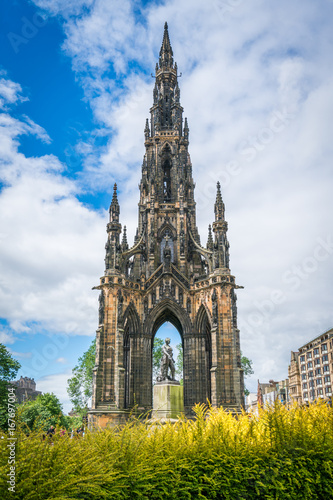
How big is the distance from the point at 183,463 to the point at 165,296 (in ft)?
75.5

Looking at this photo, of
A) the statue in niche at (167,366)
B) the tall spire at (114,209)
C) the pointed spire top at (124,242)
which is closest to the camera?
the statue in niche at (167,366)

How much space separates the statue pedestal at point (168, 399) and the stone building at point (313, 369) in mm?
45782

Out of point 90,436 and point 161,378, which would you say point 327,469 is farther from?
point 161,378

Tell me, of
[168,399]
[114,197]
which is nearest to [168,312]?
[114,197]

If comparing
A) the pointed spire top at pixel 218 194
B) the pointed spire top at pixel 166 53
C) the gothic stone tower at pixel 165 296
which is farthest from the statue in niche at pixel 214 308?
the pointed spire top at pixel 166 53

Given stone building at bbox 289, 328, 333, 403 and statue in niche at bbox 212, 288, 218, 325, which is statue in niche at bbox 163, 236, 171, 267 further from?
stone building at bbox 289, 328, 333, 403

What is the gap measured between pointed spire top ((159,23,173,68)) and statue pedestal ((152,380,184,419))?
33215 mm

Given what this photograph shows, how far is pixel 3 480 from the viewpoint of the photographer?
410cm

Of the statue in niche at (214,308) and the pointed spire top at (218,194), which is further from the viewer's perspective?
the pointed spire top at (218,194)

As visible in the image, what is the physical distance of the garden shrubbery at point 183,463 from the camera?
451 centimetres

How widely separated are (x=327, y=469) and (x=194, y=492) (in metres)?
2.71

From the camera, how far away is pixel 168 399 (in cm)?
1648

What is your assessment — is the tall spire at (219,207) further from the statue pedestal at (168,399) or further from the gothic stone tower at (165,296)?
the statue pedestal at (168,399)

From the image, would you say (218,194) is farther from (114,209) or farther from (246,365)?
(246,365)
